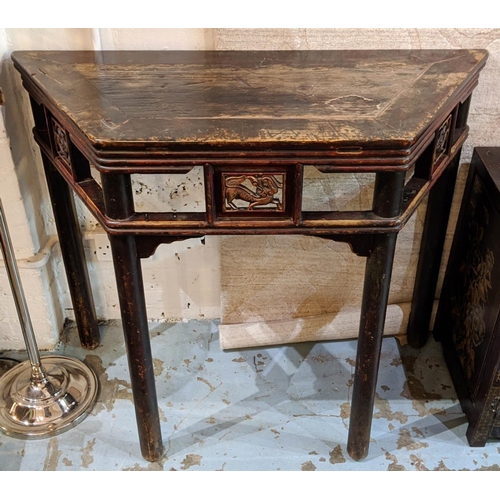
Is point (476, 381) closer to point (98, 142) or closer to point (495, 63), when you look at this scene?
point (495, 63)

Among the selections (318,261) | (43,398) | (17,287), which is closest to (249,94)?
(318,261)

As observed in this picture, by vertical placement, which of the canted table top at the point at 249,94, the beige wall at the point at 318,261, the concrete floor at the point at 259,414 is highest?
the canted table top at the point at 249,94

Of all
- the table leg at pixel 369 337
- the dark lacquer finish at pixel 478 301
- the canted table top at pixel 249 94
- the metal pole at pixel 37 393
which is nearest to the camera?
the canted table top at pixel 249 94

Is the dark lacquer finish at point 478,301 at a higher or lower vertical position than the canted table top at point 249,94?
lower

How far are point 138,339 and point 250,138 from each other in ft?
1.80

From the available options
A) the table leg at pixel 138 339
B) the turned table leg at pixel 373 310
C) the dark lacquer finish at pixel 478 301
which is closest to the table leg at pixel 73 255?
the table leg at pixel 138 339

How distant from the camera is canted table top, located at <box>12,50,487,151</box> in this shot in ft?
3.48

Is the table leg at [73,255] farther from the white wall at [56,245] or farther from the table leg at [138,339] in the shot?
the table leg at [138,339]

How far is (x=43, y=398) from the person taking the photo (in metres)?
1.71

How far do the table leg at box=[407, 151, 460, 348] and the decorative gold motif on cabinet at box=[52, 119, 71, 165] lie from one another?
0.94 meters

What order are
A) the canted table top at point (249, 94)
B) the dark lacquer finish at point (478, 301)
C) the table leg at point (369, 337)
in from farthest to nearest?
1. the dark lacquer finish at point (478, 301)
2. the table leg at point (369, 337)
3. the canted table top at point (249, 94)

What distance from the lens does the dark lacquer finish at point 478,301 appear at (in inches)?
59.2

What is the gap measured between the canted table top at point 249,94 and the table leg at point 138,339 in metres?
0.24
